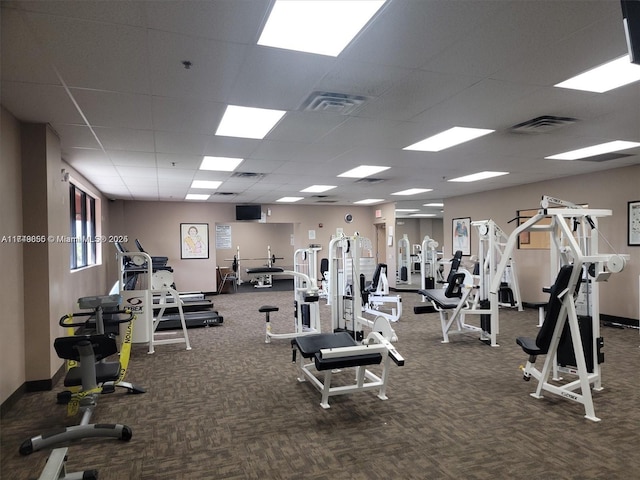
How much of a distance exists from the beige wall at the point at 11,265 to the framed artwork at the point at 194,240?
6.90 m

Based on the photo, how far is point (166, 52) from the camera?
7.67 ft

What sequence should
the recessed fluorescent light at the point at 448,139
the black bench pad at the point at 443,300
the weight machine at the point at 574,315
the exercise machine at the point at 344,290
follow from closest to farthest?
1. the weight machine at the point at 574,315
2. the recessed fluorescent light at the point at 448,139
3. the exercise machine at the point at 344,290
4. the black bench pad at the point at 443,300

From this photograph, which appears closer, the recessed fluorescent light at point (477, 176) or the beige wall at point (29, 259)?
the beige wall at point (29, 259)

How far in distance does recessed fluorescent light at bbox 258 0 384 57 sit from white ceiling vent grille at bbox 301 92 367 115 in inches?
26.0

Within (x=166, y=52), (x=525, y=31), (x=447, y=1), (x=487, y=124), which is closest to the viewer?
(x=447, y=1)

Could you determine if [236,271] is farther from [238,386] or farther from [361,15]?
[361,15]

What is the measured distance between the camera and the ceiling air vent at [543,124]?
145 inches

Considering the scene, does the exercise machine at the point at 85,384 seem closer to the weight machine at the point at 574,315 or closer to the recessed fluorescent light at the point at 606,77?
the weight machine at the point at 574,315

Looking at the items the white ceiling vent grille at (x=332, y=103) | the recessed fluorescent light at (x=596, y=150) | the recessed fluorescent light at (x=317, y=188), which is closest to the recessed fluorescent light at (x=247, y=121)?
the white ceiling vent grille at (x=332, y=103)

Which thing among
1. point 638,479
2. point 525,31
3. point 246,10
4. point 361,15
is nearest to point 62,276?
point 246,10

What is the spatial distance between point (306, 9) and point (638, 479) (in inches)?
121

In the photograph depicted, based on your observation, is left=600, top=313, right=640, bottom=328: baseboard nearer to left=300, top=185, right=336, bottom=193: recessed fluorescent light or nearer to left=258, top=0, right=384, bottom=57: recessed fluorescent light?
left=300, top=185, right=336, bottom=193: recessed fluorescent light

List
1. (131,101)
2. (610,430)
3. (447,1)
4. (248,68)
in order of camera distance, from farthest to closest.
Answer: (131,101) < (610,430) < (248,68) < (447,1)

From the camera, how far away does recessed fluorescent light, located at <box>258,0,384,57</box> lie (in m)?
1.92
